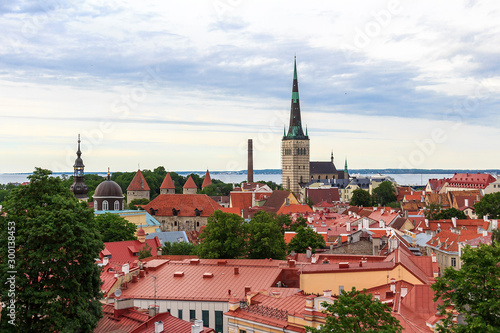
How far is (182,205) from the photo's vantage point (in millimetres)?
83375

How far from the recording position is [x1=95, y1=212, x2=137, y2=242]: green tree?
50.8 metres

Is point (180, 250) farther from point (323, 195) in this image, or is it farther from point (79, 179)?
point (323, 195)

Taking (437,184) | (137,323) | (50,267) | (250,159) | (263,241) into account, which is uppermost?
(250,159)

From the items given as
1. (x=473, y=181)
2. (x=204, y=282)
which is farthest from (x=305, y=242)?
(x=473, y=181)

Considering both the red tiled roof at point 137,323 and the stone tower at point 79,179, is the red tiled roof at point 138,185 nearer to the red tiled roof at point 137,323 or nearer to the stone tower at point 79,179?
the stone tower at point 79,179

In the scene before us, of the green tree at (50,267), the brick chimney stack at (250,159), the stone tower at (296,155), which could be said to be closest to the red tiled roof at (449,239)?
the green tree at (50,267)

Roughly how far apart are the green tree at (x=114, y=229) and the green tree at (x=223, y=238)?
44.0ft

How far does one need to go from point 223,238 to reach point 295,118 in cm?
13094

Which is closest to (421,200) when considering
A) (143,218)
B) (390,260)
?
(143,218)

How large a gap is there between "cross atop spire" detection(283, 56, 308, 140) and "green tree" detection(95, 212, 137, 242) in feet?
381

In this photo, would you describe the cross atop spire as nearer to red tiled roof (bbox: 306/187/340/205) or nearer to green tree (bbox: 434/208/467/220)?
red tiled roof (bbox: 306/187/340/205)

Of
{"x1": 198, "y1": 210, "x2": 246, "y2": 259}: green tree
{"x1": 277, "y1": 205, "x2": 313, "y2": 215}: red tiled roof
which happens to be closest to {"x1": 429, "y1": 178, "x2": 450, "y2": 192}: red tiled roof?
{"x1": 277, "y1": 205, "x2": 313, "y2": 215}: red tiled roof

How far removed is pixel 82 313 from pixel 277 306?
270 inches

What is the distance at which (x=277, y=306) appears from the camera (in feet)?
70.0
